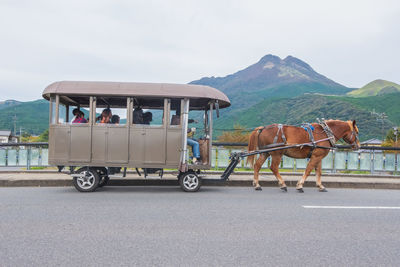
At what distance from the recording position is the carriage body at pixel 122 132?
8742 mm

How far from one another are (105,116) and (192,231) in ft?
16.6

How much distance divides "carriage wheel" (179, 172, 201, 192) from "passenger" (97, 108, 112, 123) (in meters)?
2.36

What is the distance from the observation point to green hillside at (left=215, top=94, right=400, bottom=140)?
127725 millimetres

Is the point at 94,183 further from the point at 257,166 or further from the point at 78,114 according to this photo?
the point at 257,166

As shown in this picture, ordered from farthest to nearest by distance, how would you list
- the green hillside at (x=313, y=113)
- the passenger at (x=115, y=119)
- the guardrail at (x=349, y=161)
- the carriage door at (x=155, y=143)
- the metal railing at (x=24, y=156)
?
the green hillside at (x=313, y=113)
the guardrail at (x=349, y=161)
the metal railing at (x=24, y=156)
the passenger at (x=115, y=119)
the carriage door at (x=155, y=143)

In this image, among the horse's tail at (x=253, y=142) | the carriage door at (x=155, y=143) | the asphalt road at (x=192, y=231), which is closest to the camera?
the asphalt road at (x=192, y=231)

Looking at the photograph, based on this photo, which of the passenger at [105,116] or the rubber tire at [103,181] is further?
the rubber tire at [103,181]

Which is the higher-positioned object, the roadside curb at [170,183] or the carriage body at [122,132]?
the carriage body at [122,132]

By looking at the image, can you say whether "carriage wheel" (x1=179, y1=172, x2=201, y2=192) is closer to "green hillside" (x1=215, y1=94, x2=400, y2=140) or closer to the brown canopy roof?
the brown canopy roof

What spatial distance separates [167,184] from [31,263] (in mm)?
6698

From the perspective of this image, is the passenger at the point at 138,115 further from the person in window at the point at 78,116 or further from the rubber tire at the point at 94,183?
the rubber tire at the point at 94,183

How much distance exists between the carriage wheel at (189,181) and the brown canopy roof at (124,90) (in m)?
1.93

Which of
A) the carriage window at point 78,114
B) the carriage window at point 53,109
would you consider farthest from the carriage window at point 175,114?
the carriage window at point 53,109

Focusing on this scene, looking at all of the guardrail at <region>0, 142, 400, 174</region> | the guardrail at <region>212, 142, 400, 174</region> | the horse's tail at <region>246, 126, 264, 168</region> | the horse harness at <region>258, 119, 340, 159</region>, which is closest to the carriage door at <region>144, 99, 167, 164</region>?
the horse's tail at <region>246, 126, 264, 168</region>
